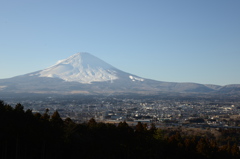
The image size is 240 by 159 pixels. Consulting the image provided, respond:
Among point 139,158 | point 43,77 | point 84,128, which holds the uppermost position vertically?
point 43,77

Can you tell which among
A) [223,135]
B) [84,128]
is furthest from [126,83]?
[84,128]

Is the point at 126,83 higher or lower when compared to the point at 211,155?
higher

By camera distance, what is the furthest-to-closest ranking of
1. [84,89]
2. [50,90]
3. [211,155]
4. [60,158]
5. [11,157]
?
1. [84,89]
2. [50,90]
3. [211,155]
4. [60,158]
5. [11,157]

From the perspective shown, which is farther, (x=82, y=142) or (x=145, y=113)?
(x=145, y=113)

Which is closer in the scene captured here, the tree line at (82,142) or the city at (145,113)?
the tree line at (82,142)

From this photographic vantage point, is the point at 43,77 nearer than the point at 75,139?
No

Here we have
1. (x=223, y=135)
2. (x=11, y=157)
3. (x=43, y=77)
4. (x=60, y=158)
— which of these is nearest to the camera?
(x=11, y=157)

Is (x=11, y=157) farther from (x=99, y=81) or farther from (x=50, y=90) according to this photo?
(x=99, y=81)

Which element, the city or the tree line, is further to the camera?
the city
